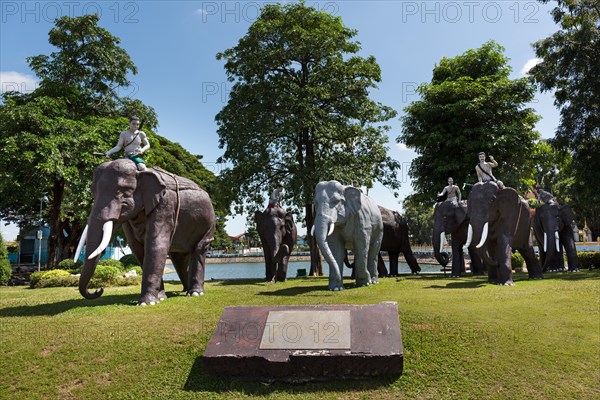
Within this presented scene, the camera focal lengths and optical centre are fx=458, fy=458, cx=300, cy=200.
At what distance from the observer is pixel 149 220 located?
9.24 m

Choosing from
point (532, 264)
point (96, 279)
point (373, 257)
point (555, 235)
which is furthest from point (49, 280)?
point (555, 235)

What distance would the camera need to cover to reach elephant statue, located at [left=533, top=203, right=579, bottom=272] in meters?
18.2

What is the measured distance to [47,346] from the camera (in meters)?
6.93

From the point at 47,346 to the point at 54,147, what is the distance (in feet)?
45.4

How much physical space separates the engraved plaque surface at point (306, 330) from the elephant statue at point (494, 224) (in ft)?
21.6

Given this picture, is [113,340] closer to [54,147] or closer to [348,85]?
[54,147]

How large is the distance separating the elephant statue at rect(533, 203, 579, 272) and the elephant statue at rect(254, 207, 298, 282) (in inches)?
419

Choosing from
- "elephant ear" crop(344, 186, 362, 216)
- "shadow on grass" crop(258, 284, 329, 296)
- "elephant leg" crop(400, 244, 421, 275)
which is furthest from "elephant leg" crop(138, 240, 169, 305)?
"elephant leg" crop(400, 244, 421, 275)

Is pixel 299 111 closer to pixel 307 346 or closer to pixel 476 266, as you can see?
pixel 476 266

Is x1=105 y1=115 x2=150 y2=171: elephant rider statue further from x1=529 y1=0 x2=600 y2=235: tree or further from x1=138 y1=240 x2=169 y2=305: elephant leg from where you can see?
x1=529 y1=0 x2=600 y2=235: tree

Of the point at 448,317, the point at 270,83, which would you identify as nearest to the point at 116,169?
the point at 448,317

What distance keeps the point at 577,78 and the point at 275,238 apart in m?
16.4

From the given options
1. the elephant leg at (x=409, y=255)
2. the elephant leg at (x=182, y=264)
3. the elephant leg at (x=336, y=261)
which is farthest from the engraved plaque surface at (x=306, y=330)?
the elephant leg at (x=409, y=255)

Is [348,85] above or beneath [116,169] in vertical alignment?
above
